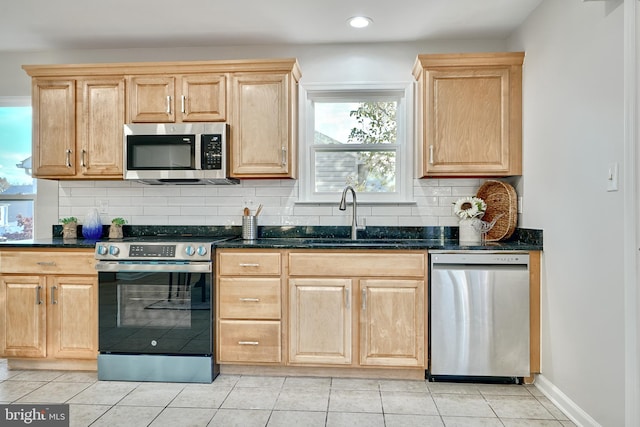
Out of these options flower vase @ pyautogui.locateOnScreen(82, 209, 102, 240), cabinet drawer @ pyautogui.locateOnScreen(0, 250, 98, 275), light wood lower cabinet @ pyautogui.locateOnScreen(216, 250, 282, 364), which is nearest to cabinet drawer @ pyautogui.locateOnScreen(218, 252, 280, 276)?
light wood lower cabinet @ pyautogui.locateOnScreen(216, 250, 282, 364)

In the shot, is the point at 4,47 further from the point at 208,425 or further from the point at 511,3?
the point at 511,3

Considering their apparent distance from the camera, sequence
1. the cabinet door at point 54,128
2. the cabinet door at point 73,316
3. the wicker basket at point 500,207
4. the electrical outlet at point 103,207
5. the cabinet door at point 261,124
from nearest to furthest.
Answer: the cabinet door at point 73,316, the wicker basket at point 500,207, the cabinet door at point 261,124, the cabinet door at point 54,128, the electrical outlet at point 103,207

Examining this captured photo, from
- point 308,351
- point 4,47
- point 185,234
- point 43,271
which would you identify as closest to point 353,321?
point 308,351

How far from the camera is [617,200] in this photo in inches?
77.3

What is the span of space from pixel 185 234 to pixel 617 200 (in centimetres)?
297

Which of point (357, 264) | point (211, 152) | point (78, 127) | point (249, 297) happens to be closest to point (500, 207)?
point (357, 264)

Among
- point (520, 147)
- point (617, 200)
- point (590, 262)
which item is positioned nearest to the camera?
point (617, 200)

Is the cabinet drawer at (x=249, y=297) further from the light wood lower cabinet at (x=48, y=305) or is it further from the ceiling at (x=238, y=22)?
the ceiling at (x=238, y=22)

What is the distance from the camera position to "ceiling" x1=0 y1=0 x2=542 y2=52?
9.45 feet

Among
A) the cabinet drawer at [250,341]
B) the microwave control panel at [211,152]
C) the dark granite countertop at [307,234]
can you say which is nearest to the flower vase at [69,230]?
the dark granite countertop at [307,234]

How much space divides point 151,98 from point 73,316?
167cm

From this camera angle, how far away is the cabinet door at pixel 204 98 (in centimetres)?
322

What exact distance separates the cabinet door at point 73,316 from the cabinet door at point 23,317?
65 mm

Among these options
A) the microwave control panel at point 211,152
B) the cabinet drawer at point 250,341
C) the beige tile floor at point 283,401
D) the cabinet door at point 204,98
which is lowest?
the beige tile floor at point 283,401
